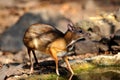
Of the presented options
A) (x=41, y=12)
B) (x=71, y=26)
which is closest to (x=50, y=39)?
(x=71, y=26)

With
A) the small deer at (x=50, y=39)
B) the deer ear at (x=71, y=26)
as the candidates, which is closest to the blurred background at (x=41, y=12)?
the small deer at (x=50, y=39)

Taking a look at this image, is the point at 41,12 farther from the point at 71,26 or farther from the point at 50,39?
the point at 71,26

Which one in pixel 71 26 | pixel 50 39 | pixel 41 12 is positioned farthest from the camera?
pixel 41 12

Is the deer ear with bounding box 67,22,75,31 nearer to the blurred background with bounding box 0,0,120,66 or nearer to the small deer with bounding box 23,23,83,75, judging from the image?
the small deer with bounding box 23,23,83,75

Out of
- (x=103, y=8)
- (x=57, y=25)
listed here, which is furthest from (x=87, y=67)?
(x=103, y=8)

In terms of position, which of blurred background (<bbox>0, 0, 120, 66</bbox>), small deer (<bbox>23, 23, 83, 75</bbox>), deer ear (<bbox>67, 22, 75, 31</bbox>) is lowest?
blurred background (<bbox>0, 0, 120, 66</bbox>)

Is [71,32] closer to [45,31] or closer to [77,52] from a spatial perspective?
[45,31]

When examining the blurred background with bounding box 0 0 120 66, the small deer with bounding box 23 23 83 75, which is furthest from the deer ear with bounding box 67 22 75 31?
the blurred background with bounding box 0 0 120 66

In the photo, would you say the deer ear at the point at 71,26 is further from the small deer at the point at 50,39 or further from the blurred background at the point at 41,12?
the blurred background at the point at 41,12
